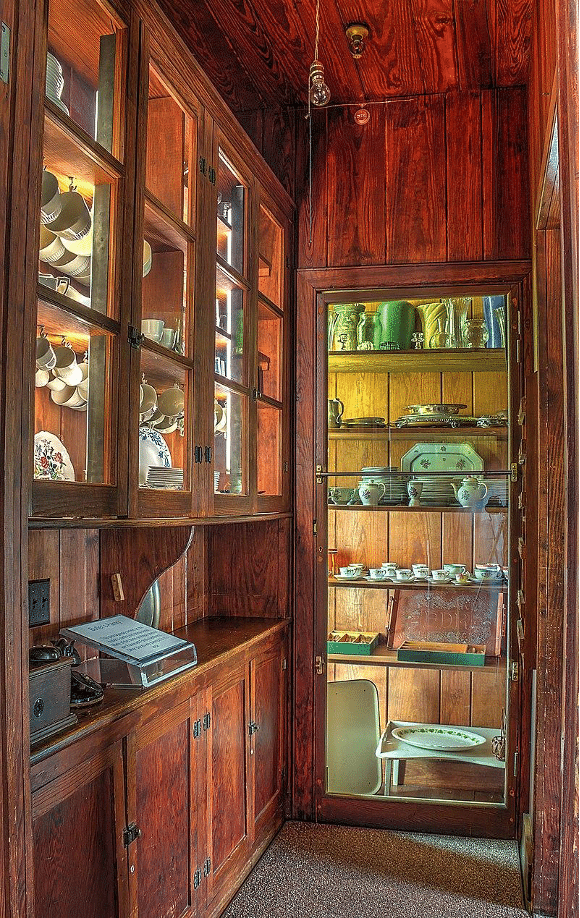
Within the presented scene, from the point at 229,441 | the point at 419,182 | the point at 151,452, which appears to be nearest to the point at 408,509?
the point at 229,441

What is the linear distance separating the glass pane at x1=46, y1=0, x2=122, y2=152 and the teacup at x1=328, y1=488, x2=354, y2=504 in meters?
1.94

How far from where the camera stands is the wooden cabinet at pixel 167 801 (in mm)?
1622

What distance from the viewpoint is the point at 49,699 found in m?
1.60

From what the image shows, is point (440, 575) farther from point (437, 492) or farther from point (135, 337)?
point (135, 337)

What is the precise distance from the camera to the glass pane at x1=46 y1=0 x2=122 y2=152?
160cm

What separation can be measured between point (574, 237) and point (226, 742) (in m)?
1.96

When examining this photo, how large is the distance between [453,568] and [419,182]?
5.27 ft

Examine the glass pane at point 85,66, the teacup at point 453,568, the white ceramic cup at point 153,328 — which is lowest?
the teacup at point 453,568

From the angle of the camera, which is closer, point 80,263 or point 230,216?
point 80,263

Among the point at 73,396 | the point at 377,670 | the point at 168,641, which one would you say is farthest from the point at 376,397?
the point at 73,396

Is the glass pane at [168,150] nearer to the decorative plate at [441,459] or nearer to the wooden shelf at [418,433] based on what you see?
the wooden shelf at [418,433]

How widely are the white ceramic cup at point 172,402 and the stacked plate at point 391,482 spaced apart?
1.37 meters

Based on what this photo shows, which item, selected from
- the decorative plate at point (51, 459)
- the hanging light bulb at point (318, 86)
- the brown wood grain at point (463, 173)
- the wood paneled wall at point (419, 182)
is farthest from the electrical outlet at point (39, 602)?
the brown wood grain at point (463, 173)

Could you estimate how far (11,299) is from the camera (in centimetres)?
138
